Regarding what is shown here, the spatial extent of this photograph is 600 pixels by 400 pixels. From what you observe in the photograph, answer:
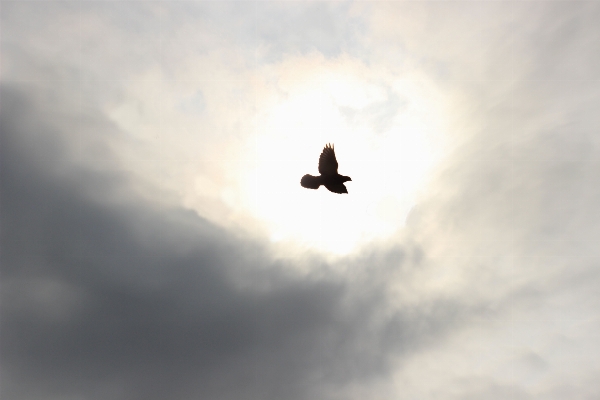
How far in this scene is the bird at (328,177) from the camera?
36.2 meters

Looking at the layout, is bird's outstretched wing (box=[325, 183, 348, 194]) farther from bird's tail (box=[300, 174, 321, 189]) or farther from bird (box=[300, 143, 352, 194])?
bird's tail (box=[300, 174, 321, 189])

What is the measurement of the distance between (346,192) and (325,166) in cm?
282

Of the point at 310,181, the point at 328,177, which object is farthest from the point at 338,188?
the point at 310,181

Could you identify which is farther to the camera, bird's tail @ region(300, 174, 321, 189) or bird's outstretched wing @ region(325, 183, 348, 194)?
bird's outstretched wing @ region(325, 183, 348, 194)

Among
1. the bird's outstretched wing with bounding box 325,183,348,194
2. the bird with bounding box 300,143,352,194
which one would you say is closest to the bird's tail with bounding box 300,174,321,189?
the bird with bounding box 300,143,352,194

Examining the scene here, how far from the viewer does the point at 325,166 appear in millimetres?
36375

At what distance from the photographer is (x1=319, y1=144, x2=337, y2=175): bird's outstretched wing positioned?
36188 mm

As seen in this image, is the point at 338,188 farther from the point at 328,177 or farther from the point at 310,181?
the point at 310,181

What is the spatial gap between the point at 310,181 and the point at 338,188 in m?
2.26

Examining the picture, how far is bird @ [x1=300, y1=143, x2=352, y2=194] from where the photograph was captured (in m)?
36.2

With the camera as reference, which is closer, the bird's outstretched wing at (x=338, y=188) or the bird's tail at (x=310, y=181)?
the bird's tail at (x=310, y=181)

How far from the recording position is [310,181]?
121 ft

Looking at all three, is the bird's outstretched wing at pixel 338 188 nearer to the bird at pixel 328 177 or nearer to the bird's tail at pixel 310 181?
the bird at pixel 328 177

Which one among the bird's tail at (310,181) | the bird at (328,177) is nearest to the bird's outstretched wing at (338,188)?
the bird at (328,177)
